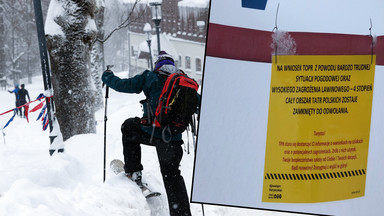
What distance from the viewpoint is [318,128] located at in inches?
78.3

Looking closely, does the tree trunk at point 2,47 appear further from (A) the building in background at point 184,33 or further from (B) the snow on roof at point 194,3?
(B) the snow on roof at point 194,3

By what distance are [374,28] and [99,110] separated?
1981cm

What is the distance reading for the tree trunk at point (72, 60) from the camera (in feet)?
21.2

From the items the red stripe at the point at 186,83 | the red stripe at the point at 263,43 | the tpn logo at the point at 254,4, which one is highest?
the tpn logo at the point at 254,4

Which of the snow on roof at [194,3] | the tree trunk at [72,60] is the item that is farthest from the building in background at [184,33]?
the tree trunk at [72,60]

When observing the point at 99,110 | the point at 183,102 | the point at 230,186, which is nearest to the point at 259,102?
the point at 230,186

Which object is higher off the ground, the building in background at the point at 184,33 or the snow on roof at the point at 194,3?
the snow on roof at the point at 194,3

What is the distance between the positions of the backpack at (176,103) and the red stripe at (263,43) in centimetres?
157

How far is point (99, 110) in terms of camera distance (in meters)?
20.8

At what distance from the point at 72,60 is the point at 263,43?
525 cm

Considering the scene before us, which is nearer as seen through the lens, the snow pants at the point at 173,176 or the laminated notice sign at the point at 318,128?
the laminated notice sign at the point at 318,128

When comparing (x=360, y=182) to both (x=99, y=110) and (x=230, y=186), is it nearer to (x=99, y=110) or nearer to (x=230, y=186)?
(x=230, y=186)

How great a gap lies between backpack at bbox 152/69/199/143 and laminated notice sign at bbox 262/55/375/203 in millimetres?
1558

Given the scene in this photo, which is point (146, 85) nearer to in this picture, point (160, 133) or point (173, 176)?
point (160, 133)
